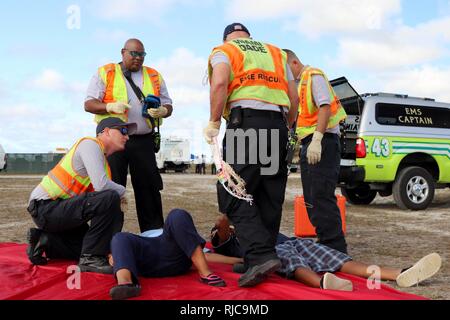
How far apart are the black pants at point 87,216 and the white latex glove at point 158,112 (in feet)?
4.02

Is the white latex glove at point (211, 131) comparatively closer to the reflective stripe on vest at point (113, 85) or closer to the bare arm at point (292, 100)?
the bare arm at point (292, 100)

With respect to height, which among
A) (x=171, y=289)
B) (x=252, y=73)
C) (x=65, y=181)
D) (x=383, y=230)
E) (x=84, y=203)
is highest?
(x=252, y=73)

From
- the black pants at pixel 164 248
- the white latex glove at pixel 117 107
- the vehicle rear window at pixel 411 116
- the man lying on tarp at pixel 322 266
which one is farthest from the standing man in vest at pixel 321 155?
the vehicle rear window at pixel 411 116

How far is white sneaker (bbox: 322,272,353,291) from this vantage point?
332 cm

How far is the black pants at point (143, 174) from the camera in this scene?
16.0 feet

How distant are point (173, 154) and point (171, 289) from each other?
106ft

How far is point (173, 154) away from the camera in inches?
1394

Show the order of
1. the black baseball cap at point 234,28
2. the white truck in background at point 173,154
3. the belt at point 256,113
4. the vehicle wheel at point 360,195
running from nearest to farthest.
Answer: the belt at point 256,113 < the black baseball cap at point 234,28 < the vehicle wheel at point 360,195 < the white truck in background at point 173,154

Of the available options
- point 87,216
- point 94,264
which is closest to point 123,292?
point 94,264

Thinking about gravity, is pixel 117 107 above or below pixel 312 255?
above

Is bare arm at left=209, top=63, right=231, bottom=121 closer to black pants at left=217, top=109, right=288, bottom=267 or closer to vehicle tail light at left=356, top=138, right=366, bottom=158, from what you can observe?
black pants at left=217, top=109, right=288, bottom=267

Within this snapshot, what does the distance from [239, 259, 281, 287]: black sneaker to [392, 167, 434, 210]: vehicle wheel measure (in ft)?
22.6

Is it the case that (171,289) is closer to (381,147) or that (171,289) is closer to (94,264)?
(94,264)

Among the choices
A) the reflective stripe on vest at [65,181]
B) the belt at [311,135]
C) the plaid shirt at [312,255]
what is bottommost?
the plaid shirt at [312,255]
